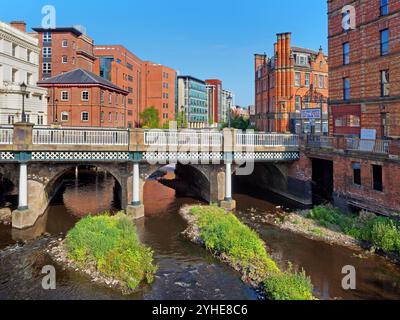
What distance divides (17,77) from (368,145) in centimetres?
4020

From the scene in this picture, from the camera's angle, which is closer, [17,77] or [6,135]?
[6,135]

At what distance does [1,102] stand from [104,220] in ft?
94.3

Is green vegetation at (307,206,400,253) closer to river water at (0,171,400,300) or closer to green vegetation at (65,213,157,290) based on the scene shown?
river water at (0,171,400,300)

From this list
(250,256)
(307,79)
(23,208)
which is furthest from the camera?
(307,79)

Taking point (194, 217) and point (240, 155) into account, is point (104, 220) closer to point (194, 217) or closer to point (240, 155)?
point (194, 217)

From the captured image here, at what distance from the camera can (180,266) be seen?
14.9m

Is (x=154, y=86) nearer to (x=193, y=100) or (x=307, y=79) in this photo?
(x=193, y=100)

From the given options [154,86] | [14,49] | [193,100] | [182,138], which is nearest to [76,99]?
[14,49]

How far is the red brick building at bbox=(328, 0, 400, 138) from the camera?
23.1 m

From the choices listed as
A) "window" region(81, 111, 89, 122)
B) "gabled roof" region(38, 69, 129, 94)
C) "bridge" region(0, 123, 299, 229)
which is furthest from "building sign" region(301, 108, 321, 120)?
"window" region(81, 111, 89, 122)

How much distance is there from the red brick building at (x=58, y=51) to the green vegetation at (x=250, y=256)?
168ft

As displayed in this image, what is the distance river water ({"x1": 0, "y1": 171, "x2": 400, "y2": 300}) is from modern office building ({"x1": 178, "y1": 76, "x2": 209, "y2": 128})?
90.6m
